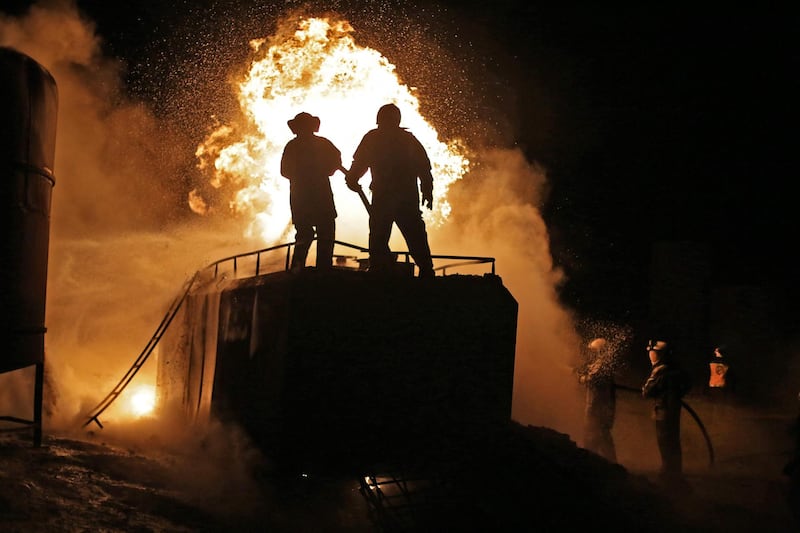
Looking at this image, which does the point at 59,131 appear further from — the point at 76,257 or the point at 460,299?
the point at 460,299

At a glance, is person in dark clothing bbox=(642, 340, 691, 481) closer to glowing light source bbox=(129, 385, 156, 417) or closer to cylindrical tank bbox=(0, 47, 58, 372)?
cylindrical tank bbox=(0, 47, 58, 372)

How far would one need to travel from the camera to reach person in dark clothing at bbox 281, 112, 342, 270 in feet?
36.8

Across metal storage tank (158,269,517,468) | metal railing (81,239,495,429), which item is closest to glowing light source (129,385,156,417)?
metal railing (81,239,495,429)

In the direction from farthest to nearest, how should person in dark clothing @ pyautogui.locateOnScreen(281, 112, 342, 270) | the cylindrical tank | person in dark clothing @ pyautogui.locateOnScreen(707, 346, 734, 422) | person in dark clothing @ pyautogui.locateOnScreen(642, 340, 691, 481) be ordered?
person in dark clothing @ pyautogui.locateOnScreen(707, 346, 734, 422) → person in dark clothing @ pyautogui.locateOnScreen(642, 340, 691, 481) → person in dark clothing @ pyautogui.locateOnScreen(281, 112, 342, 270) → the cylindrical tank

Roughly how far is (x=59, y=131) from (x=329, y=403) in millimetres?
14671

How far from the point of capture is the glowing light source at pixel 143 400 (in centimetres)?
1692

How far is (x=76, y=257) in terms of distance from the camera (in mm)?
21797

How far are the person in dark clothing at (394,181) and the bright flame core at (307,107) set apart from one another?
20.5ft

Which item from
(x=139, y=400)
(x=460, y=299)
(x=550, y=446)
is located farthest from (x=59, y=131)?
(x=550, y=446)

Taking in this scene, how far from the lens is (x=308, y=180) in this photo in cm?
1120

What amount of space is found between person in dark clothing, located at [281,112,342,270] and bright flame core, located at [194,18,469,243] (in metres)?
5.75

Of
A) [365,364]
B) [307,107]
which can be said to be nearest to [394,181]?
[365,364]

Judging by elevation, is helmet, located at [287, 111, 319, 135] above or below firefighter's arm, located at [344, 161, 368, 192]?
above

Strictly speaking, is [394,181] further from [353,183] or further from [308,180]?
[308,180]
